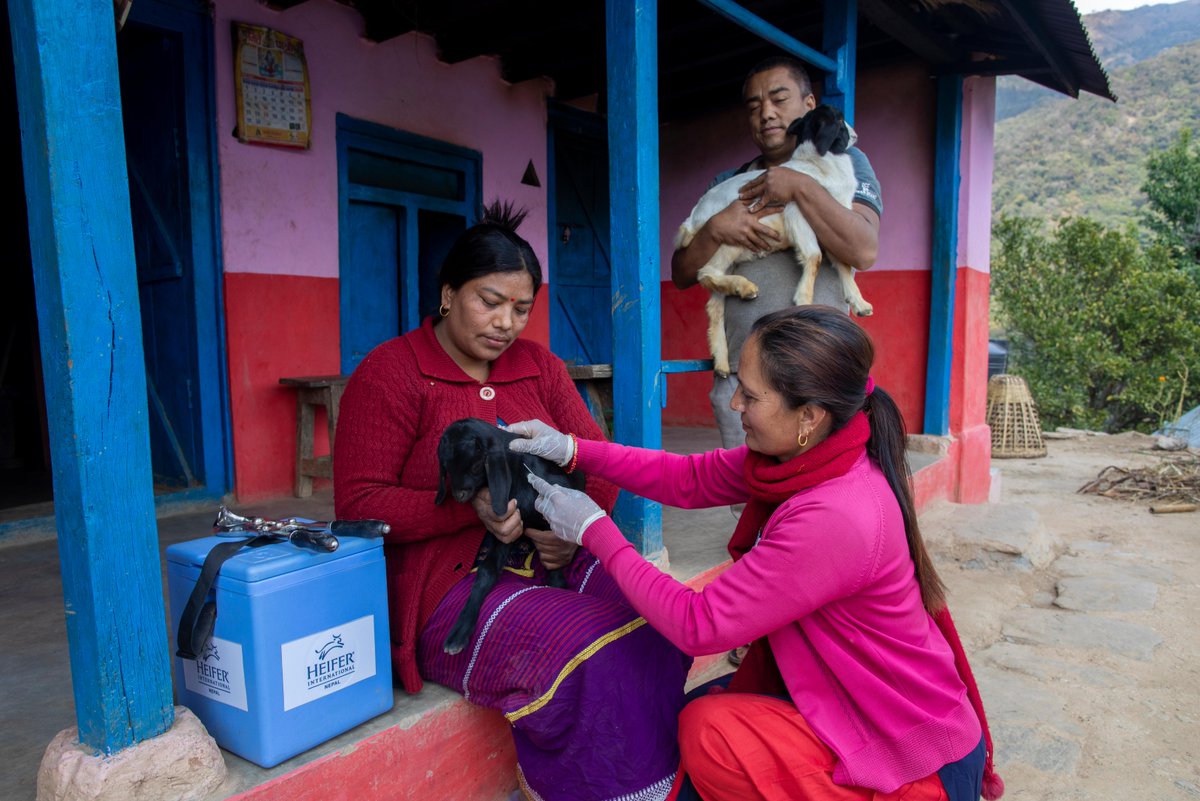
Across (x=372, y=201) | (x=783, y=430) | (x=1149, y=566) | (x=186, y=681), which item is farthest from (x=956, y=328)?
(x=186, y=681)

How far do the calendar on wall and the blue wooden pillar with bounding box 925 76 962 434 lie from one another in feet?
14.0

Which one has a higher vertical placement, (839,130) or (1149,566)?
(839,130)

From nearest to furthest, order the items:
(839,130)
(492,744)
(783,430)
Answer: (783,430), (492,744), (839,130)

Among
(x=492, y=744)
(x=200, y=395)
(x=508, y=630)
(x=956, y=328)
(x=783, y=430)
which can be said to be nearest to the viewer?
(x=783, y=430)

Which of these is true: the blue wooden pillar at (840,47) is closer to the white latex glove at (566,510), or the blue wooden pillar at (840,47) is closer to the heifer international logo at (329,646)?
the white latex glove at (566,510)

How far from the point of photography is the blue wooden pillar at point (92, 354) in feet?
4.29

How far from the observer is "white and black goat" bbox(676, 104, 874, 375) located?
9.27 ft

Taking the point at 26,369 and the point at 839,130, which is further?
the point at 26,369

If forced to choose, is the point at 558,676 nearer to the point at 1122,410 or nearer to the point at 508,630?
the point at 508,630

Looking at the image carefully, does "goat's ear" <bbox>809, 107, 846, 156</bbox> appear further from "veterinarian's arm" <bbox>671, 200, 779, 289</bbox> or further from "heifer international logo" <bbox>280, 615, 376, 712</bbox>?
"heifer international logo" <bbox>280, 615, 376, 712</bbox>

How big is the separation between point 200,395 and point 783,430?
3531 millimetres

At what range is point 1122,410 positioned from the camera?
11.0 meters

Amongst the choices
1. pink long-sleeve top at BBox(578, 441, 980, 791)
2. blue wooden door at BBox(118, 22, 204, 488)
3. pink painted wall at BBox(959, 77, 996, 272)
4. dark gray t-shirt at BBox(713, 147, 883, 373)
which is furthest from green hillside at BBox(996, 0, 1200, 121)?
pink long-sleeve top at BBox(578, 441, 980, 791)

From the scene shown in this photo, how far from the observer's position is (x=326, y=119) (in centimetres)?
458
